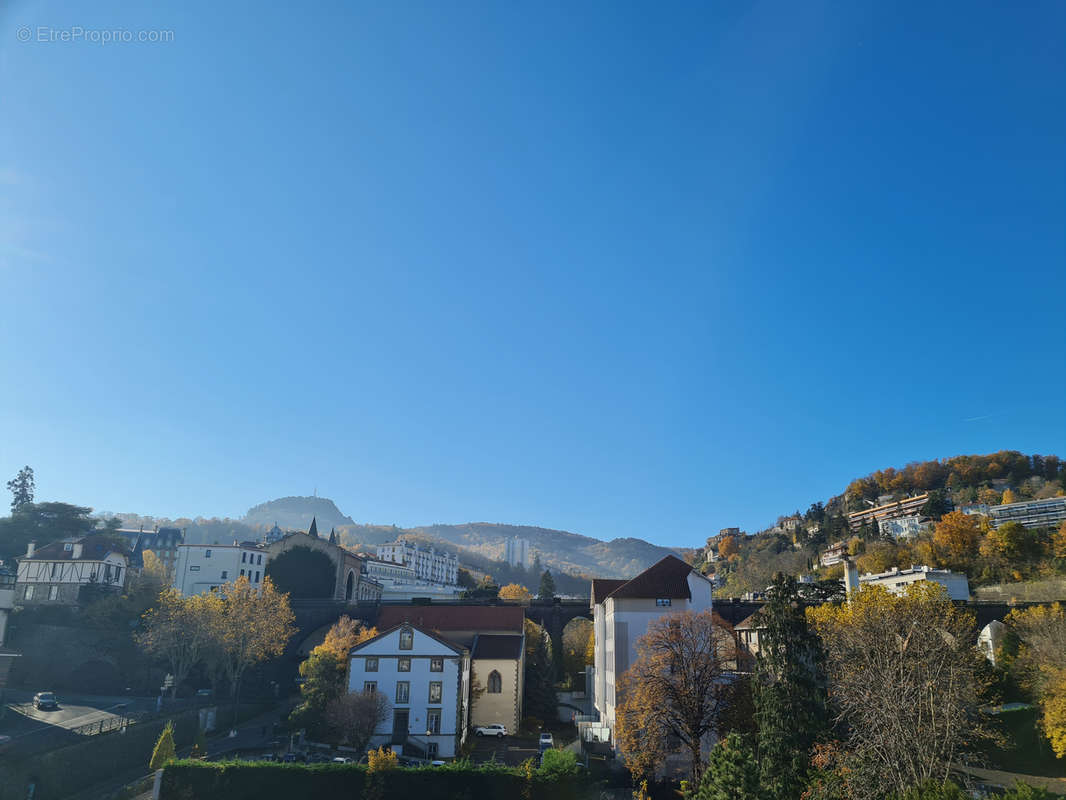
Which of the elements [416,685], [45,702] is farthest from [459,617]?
[45,702]

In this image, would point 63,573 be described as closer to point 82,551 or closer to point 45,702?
point 82,551

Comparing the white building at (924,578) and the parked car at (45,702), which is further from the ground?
the white building at (924,578)

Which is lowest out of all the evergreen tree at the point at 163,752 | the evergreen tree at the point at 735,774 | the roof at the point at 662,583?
the evergreen tree at the point at 163,752

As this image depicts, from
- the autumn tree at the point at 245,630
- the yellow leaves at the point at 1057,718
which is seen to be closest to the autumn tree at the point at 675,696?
the yellow leaves at the point at 1057,718

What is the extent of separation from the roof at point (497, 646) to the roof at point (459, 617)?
482 centimetres

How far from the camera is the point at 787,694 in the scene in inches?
1085

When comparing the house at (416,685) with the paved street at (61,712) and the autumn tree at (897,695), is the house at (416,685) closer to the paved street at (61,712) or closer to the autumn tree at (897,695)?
the paved street at (61,712)

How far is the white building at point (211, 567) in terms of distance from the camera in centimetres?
8019

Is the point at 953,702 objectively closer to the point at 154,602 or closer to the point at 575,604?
the point at 575,604

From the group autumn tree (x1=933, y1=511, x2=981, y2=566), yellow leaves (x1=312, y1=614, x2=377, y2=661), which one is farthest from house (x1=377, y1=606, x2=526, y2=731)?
autumn tree (x1=933, y1=511, x2=981, y2=566)

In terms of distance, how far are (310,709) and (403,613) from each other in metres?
20.7

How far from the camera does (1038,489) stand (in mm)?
101688

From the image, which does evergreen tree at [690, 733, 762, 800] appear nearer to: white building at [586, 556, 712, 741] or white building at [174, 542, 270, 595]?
white building at [586, 556, 712, 741]

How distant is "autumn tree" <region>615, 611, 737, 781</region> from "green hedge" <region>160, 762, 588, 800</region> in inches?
152
